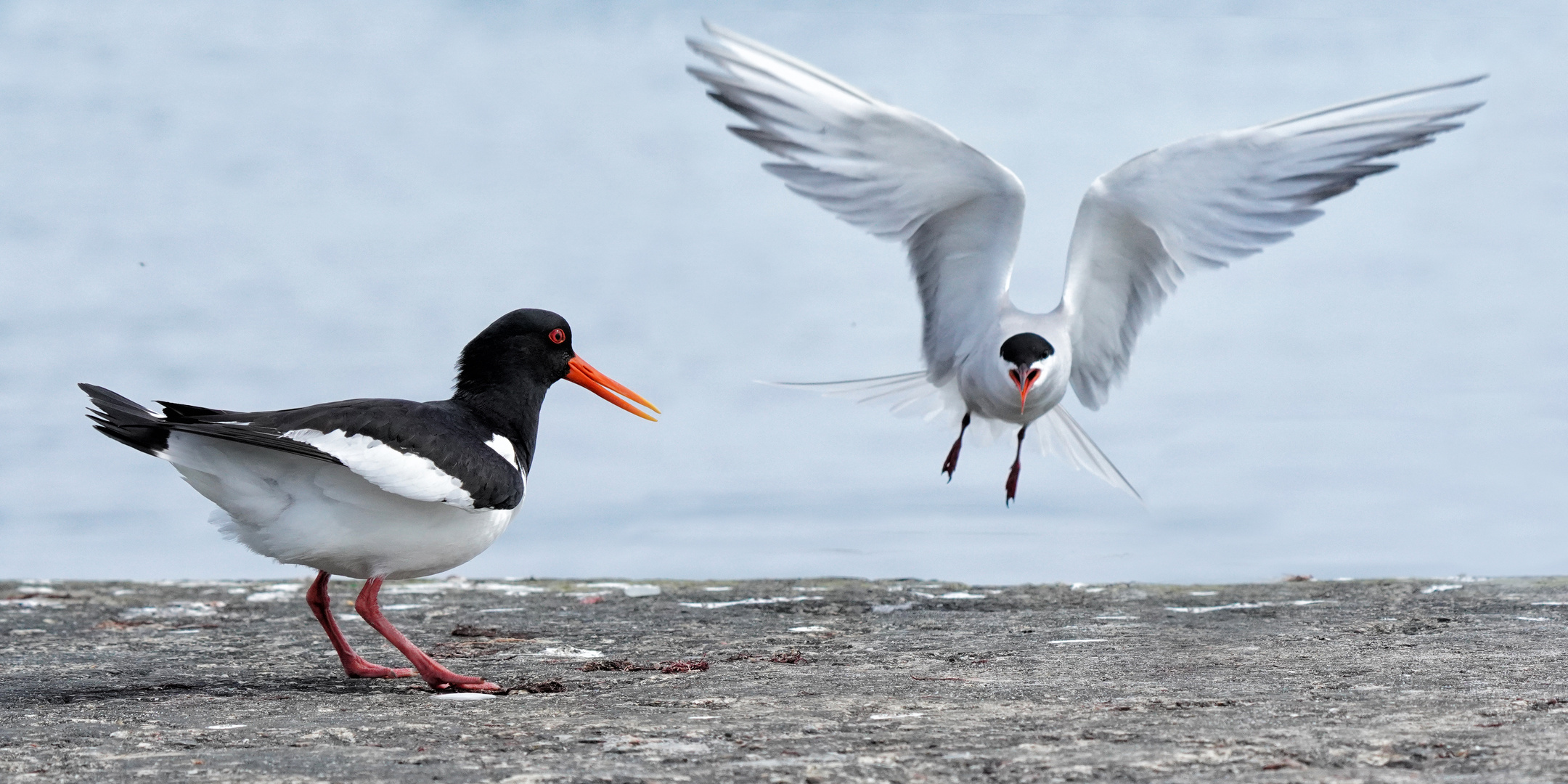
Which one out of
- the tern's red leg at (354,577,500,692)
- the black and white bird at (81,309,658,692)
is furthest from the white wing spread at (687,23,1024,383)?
the tern's red leg at (354,577,500,692)

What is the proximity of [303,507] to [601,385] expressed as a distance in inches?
64.4

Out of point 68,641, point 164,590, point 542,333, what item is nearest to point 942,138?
point 542,333

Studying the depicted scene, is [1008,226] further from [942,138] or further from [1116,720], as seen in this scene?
[1116,720]

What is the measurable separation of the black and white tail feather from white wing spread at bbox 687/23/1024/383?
0.74ft

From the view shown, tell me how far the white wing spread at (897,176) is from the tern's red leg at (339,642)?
8.42ft

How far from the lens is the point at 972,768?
8.80ft

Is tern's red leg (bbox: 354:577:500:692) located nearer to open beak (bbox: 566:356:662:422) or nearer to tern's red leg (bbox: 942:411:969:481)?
open beak (bbox: 566:356:662:422)

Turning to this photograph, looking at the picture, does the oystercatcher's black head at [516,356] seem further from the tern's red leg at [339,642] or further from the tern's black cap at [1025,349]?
the tern's black cap at [1025,349]

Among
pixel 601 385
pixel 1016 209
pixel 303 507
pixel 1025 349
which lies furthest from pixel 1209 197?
pixel 303 507

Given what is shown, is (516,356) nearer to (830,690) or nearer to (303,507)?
(303,507)

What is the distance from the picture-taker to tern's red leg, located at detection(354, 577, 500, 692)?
4078 mm

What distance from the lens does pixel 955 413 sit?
7.92m

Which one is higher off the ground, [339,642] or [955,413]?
[955,413]

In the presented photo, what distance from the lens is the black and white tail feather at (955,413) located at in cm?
782
